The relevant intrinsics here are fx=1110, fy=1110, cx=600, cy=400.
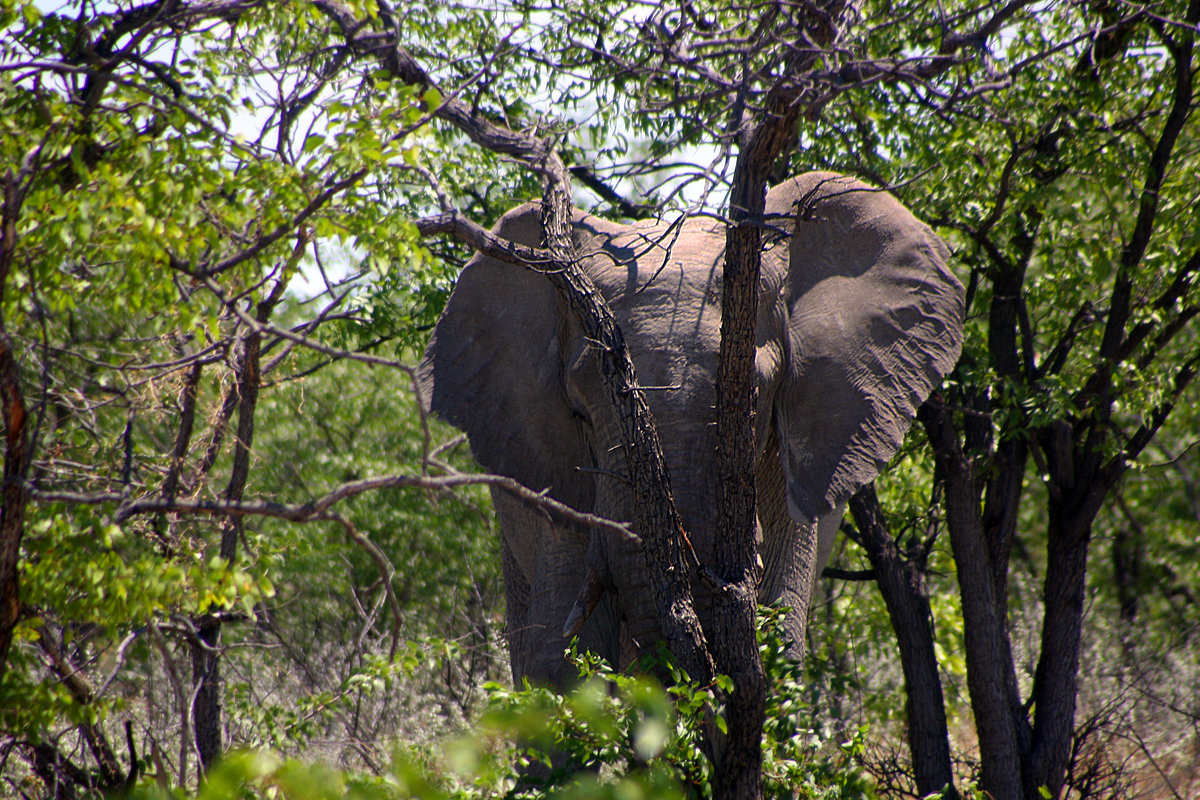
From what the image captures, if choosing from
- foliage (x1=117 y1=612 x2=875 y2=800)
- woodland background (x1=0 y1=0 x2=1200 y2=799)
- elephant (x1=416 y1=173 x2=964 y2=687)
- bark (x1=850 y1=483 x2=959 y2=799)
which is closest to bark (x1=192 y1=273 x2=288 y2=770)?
woodland background (x1=0 y1=0 x2=1200 y2=799)

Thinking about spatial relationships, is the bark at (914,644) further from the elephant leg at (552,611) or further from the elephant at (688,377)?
the elephant leg at (552,611)

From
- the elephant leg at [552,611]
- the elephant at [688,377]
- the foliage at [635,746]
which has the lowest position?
the foliage at [635,746]

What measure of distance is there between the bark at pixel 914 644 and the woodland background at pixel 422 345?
0.02 metres

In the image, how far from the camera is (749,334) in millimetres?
3768

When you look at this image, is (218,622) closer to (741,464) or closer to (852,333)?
(741,464)

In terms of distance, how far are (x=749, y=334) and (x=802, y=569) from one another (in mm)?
2140

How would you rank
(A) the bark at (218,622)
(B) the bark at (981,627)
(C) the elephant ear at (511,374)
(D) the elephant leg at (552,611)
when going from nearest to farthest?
1. (D) the elephant leg at (552,611)
2. (A) the bark at (218,622)
3. (C) the elephant ear at (511,374)
4. (B) the bark at (981,627)

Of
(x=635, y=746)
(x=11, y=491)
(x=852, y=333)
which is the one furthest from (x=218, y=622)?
(x=852, y=333)

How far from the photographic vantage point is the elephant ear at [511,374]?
5.36 m

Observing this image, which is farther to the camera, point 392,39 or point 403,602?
point 403,602

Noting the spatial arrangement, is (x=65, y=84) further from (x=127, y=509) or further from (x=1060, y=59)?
(x=1060, y=59)

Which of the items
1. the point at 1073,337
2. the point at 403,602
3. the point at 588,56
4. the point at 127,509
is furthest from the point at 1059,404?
the point at 403,602

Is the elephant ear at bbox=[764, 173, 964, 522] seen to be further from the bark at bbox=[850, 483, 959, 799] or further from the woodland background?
the bark at bbox=[850, 483, 959, 799]

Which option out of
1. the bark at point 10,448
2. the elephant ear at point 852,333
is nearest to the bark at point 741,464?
the elephant ear at point 852,333
